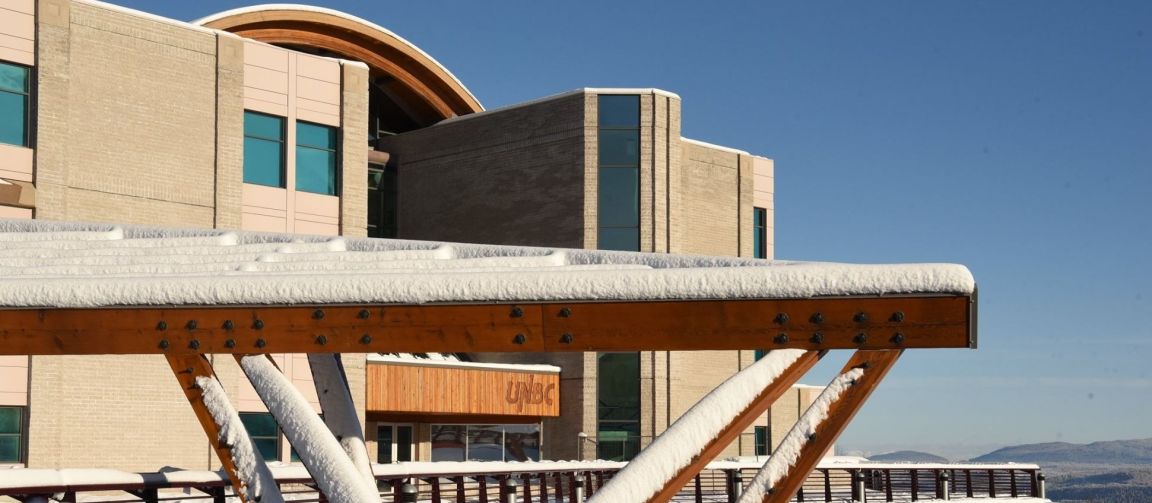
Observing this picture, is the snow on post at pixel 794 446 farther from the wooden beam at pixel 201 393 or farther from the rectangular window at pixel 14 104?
the rectangular window at pixel 14 104

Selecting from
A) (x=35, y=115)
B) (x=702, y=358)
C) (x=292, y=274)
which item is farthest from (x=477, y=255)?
(x=702, y=358)

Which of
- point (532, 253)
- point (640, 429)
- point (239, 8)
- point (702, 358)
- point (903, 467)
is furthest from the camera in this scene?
point (702, 358)

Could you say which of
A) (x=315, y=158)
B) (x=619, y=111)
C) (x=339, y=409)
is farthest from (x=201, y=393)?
(x=619, y=111)

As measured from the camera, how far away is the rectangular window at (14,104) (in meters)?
28.2

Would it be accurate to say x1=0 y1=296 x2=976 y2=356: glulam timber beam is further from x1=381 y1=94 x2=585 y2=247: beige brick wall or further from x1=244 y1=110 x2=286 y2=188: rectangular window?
x1=381 y1=94 x2=585 y2=247: beige brick wall

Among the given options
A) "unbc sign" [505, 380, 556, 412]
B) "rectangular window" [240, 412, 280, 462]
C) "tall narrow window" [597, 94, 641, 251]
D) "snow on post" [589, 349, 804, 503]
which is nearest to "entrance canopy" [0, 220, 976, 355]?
"snow on post" [589, 349, 804, 503]

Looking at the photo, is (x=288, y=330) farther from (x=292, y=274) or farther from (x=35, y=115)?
(x=35, y=115)

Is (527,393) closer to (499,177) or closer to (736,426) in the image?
A: (499,177)

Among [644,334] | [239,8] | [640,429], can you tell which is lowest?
[640,429]

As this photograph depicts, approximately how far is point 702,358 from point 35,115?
67.5 feet

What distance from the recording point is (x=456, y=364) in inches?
1426

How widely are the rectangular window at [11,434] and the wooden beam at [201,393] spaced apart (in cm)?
2230

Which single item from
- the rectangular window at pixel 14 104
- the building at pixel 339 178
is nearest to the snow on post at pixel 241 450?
the building at pixel 339 178

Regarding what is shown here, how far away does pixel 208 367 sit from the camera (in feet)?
23.0
